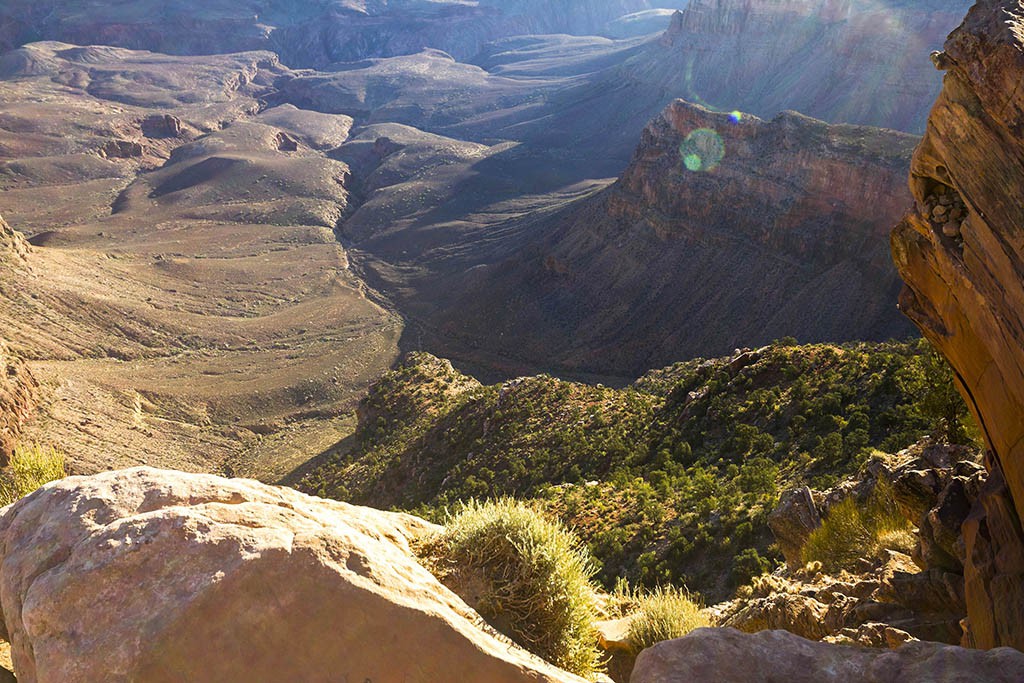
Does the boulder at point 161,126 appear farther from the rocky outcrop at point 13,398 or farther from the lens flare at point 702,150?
the rocky outcrop at point 13,398

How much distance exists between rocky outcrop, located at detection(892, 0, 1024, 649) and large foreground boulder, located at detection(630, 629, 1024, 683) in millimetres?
1898

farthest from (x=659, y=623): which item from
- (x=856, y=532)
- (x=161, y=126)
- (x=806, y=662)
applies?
(x=161, y=126)

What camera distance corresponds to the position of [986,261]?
27.1 ft

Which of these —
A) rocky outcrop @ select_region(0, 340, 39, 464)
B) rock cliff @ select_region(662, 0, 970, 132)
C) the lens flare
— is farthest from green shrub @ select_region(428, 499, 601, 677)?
rock cliff @ select_region(662, 0, 970, 132)

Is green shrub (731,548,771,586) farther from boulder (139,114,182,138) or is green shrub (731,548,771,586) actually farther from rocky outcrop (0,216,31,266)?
boulder (139,114,182,138)

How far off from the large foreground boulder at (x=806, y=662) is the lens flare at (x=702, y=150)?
60.5 m

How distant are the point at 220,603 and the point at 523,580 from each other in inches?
115

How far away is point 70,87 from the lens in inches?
6855

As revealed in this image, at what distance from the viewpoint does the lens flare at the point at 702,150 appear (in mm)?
62875

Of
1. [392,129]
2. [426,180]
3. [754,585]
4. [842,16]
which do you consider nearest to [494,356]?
[754,585]

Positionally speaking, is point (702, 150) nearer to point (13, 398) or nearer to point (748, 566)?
point (13, 398)

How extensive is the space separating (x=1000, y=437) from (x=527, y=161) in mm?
118792

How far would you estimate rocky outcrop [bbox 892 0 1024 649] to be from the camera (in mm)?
7648

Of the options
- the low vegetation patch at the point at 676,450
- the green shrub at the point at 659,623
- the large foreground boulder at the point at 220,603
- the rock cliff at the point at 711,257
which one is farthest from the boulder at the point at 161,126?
the large foreground boulder at the point at 220,603
